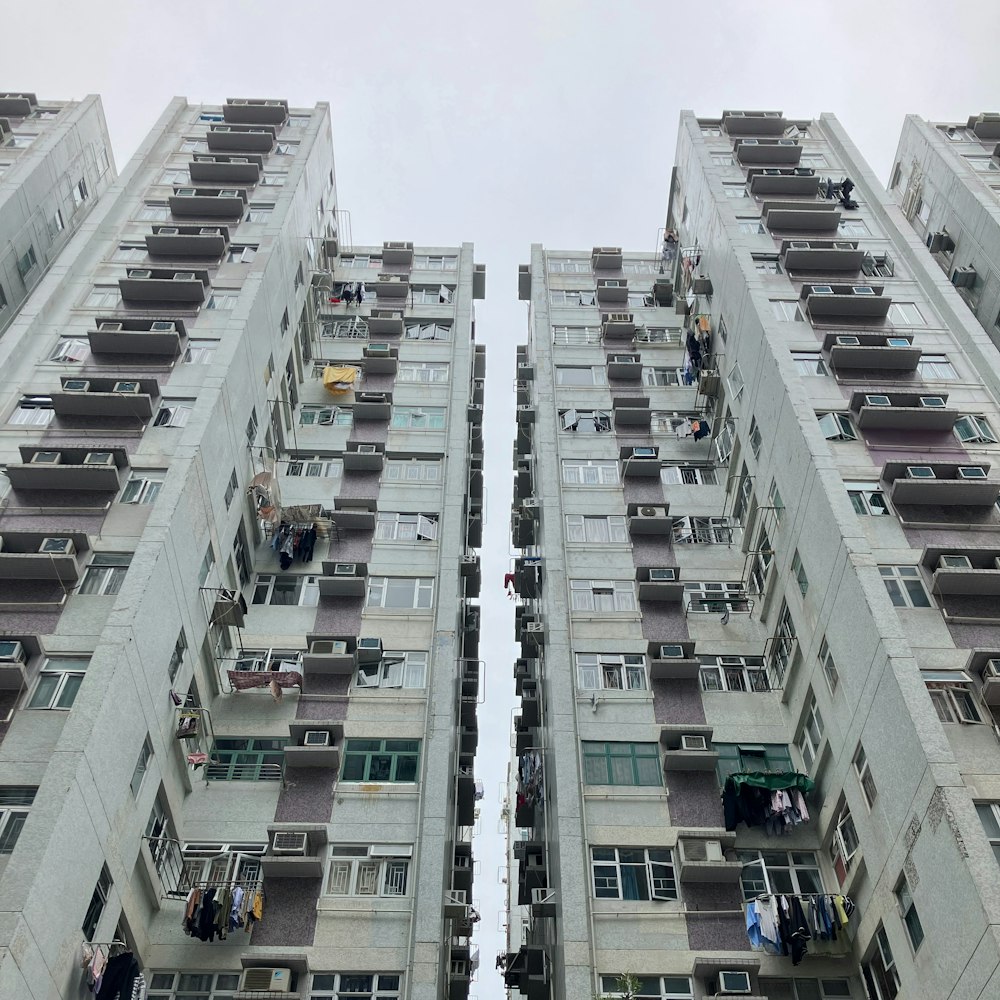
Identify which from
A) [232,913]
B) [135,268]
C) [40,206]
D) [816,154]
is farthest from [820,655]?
[40,206]

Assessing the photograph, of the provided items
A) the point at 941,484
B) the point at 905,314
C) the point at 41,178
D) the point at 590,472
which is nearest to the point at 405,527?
the point at 590,472

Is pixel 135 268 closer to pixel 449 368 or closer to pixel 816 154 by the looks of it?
pixel 449 368

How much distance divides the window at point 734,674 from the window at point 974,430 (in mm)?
8620

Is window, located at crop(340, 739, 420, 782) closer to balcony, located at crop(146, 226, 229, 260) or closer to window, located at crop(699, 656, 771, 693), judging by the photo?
window, located at crop(699, 656, 771, 693)

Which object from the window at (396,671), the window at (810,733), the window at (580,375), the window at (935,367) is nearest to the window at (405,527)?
the window at (396,671)

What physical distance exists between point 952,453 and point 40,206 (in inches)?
1451

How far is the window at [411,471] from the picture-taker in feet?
124

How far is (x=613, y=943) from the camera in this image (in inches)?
971

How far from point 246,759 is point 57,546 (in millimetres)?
7526

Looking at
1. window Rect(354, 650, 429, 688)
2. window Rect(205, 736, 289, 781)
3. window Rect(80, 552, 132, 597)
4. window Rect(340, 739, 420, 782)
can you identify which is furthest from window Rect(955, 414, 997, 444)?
window Rect(80, 552, 132, 597)

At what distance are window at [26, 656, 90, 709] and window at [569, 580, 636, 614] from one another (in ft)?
48.2

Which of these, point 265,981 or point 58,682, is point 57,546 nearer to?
point 58,682

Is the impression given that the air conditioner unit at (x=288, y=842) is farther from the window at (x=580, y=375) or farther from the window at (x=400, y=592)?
the window at (x=580, y=375)

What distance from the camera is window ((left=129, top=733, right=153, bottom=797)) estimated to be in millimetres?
24219
